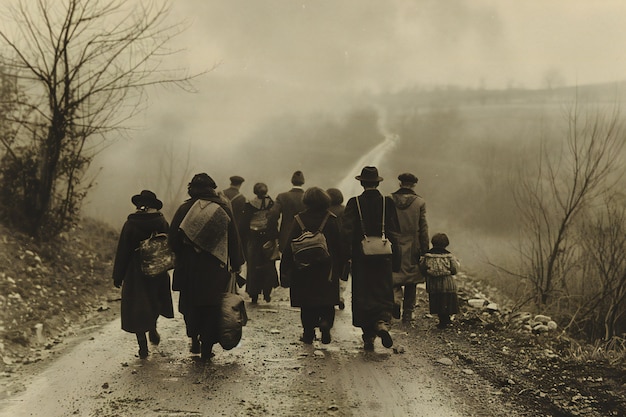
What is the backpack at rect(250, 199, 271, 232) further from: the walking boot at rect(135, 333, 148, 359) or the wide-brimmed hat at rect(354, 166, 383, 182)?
the walking boot at rect(135, 333, 148, 359)

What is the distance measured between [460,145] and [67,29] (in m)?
27.9

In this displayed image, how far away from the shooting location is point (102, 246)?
13.0 meters

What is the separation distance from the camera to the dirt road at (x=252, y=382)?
16.9ft

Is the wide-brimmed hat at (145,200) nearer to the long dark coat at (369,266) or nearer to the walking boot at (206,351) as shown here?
the walking boot at (206,351)

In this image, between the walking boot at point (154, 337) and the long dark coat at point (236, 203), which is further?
the long dark coat at point (236, 203)

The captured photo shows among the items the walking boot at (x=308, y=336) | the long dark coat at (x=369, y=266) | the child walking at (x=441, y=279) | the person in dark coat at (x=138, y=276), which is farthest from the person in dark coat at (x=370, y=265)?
the person in dark coat at (x=138, y=276)

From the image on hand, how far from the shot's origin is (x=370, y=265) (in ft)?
23.5

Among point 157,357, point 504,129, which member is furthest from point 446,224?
point 157,357

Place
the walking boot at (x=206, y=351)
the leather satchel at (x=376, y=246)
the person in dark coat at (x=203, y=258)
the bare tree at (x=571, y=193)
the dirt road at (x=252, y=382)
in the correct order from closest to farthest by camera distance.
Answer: the dirt road at (x=252, y=382) < the person in dark coat at (x=203, y=258) < the walking boot at (x=206, y=351) < the leather satchel at (x=376, y=246) < the bare tree at (x=571, y=193)

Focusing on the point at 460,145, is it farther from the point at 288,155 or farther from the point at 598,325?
the point at 598,325

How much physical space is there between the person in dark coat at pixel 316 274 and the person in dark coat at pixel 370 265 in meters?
0.20

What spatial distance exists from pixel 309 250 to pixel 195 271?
1.38 meters

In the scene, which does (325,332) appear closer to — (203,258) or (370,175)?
(203,258)

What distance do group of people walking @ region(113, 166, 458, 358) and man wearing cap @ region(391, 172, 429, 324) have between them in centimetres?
1
